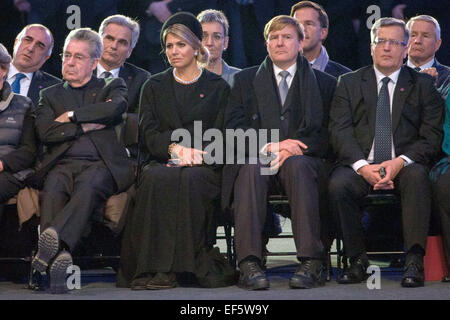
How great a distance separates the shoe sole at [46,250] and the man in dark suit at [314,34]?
2324 mm

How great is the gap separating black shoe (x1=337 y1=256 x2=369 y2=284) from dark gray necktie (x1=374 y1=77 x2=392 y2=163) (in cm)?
60

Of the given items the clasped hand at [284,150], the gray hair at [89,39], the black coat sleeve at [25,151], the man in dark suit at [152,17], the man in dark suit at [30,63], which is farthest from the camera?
the man in dark suit at [152,17]

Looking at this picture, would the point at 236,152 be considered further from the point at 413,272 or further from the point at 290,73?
the point at 413,272

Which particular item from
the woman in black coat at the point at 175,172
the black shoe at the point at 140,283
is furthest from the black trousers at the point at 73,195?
the black shoe at the point at 140,283

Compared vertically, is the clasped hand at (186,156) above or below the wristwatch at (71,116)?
below

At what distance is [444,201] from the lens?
4422 millimetres

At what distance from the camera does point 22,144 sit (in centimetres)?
478

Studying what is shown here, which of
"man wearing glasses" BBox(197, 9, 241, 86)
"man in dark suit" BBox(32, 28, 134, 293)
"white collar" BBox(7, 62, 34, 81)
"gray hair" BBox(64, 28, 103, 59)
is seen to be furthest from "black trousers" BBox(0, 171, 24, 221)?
"man wearing glasses" BBox(197, 9, 241, 86)

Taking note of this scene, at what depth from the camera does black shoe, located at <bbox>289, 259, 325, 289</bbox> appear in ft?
13.8

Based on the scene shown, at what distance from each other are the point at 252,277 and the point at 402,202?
92 cm

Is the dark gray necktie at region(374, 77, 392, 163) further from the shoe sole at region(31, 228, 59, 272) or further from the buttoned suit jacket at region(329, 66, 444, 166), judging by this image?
the shoe sole at region(31, 228, 59, 272)

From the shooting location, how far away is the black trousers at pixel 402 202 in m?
4.33

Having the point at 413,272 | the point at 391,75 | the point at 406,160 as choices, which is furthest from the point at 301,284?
the point at 391,75

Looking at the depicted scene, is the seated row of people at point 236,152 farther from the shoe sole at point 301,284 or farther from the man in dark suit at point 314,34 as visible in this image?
the man in dark suit at point 314,34
